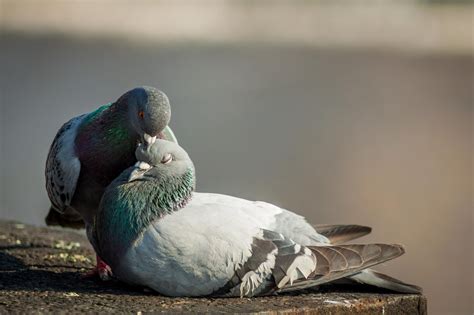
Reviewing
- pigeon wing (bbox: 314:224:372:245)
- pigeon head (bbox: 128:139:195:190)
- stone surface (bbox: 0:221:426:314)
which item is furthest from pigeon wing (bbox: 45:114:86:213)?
pigeon wing (bbox: 314:224:372:245)

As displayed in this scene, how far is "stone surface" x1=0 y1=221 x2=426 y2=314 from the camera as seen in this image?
421 cm

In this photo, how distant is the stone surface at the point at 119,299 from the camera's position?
421 cm

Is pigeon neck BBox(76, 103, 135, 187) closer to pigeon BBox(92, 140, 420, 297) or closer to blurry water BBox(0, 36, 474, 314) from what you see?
pigeon BBox(92, 140, 420, 297)

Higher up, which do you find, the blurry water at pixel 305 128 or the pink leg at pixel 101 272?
the blurry water at pixel 305 128

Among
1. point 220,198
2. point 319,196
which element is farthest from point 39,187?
point 220,198

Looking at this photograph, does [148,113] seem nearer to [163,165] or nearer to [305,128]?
[163,165]

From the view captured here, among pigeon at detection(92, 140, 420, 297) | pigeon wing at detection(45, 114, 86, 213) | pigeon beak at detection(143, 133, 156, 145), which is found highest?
pigeon beak at detection(143, 133, 156, 145)

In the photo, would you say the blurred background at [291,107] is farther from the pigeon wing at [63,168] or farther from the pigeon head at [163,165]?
the pigeon head at [163,165]

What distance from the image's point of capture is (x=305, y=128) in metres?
15.1

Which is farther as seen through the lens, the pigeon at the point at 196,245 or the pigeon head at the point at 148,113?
the pigeon head at the point at 148,113

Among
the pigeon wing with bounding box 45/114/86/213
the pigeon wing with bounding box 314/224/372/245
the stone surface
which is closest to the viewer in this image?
the stone surface

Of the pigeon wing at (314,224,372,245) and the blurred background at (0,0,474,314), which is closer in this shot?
the pigeon wing at (314,224,372,245)

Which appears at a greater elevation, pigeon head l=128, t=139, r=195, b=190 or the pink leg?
pigeon head l=128, t=139, r=195, b=190

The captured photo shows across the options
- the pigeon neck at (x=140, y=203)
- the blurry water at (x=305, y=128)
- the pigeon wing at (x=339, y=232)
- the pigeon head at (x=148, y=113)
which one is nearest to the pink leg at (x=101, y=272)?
the pigeon neck at (x=140, y=203)
